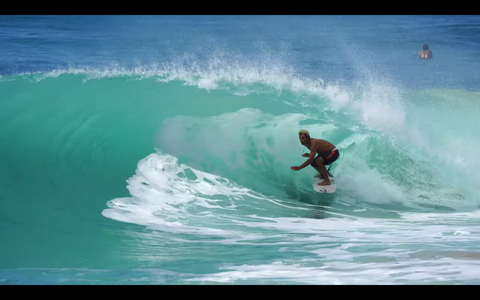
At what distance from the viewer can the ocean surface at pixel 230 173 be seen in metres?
4.58

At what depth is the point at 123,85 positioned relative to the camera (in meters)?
9.16

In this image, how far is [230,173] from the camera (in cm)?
717

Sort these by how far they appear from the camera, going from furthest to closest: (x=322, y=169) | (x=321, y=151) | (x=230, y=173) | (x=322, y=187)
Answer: (x=230, y=173), (x=322, y=187), (x=322, y=169), (x=321, y=151)

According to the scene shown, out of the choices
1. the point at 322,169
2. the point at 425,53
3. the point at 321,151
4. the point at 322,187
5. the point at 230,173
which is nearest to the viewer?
the point at 321,151

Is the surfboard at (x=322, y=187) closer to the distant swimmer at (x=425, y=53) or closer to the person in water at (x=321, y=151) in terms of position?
the person in water at (x=321, y=151)

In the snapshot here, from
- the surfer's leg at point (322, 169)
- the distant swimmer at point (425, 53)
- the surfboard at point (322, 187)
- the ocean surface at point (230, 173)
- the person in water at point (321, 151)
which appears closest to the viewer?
the ocean surface at point (230, 173)

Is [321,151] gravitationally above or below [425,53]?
below

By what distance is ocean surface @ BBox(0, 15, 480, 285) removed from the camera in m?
4.58

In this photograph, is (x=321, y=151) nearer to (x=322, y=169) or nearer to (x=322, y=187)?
(x=322, y=169)

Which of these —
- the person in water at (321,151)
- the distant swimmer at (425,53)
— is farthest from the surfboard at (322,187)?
the distant swimmer at (425,53)

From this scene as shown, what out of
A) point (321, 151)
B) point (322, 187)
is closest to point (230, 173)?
point (322, 187)

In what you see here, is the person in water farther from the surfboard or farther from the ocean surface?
the ocean surface

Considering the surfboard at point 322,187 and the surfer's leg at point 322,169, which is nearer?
the surfer's leg at point 322,169

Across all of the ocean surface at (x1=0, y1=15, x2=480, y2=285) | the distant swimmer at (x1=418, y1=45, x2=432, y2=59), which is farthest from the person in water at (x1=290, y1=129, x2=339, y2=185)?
the distant swimmer at (x1=418, y1=45, x2=432, y2=59)
